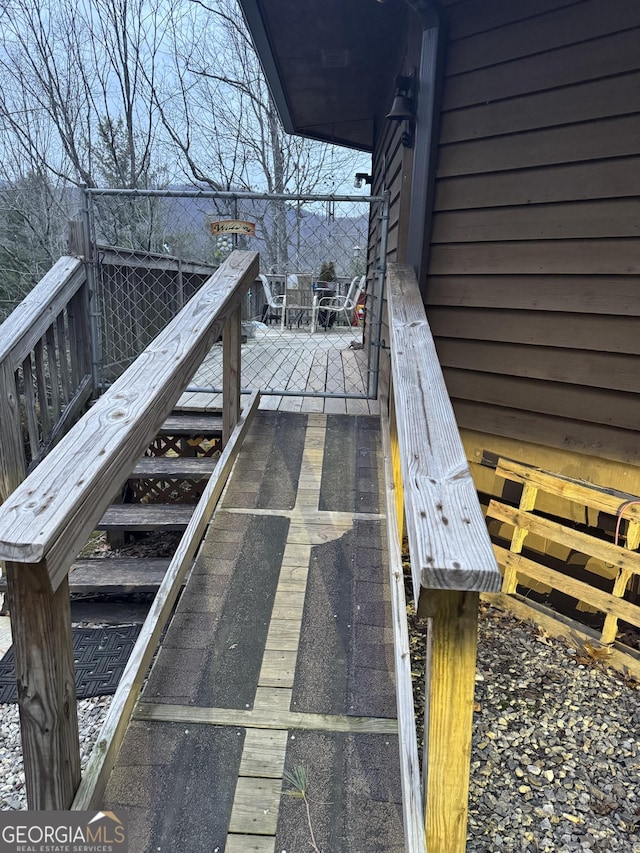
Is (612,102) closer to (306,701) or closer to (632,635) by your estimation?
(632,635)

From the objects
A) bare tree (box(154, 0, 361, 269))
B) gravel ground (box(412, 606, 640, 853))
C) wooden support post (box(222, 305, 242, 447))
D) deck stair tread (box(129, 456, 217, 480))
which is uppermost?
bare tree (box(154, 0, 361, 269))

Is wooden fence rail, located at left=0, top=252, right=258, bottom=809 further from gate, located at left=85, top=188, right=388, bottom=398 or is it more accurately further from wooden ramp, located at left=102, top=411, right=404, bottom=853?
gate, located at left=85, top=188, right=388, bottom=398

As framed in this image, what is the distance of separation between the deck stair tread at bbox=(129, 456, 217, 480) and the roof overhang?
2.50 m

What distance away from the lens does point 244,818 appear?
1.08 metres

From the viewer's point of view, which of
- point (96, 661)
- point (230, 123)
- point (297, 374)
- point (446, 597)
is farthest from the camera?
point (230, 123)

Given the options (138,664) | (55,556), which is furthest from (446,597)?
(138,664)

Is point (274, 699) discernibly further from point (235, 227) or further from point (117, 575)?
point (235, 227)

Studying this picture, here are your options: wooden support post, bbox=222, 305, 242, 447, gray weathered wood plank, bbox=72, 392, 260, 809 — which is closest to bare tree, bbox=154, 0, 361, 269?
wooden support post, bbox=222, 305, 242, 447

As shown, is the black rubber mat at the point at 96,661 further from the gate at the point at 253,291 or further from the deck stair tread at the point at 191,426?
the gate at the point at 253,291

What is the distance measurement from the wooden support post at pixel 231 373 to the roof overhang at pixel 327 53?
1796 mm

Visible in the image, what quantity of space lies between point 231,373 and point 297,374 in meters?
2.04

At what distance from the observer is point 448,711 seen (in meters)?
0.84

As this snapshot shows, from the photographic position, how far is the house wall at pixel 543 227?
2283 millimetres

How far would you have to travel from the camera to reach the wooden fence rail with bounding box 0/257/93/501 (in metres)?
2.57
